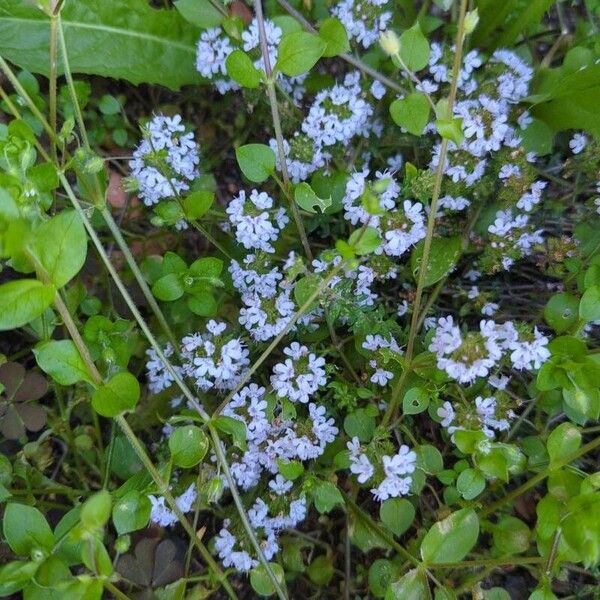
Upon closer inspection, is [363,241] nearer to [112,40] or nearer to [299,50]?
[299,50]

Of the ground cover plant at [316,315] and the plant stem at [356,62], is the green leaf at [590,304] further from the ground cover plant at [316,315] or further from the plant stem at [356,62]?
the plant stem at [356,62]

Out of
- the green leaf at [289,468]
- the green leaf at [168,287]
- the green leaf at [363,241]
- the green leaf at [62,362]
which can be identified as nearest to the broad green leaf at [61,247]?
the green leaf at [62,362]

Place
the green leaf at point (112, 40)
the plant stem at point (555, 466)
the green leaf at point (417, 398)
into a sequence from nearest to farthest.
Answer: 1. the plant stem at point (555, 466)
2. the green leaf at point (417, 398)
3. the green leaf at point (112, 40)

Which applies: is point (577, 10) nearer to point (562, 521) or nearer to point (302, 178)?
point (302, 178)

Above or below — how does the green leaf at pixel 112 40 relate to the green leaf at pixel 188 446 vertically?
above

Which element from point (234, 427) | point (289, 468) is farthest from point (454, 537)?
point (234, 427)

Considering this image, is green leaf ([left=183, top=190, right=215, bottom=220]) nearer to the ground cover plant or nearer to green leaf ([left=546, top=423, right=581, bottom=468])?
the ground cover plant

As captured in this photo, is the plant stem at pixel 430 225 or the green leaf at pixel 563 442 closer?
the plant stem at pixel 430 225

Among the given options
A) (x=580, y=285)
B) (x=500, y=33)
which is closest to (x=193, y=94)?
(x=500, y=33)

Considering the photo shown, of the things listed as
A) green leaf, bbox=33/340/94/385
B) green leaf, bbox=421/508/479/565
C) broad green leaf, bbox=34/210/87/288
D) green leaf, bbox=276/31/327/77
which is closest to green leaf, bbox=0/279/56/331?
broad green leaf, bbox=34/210/87/288
